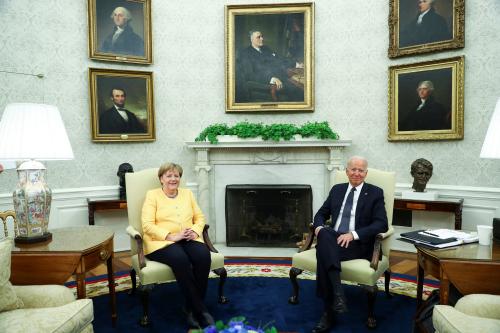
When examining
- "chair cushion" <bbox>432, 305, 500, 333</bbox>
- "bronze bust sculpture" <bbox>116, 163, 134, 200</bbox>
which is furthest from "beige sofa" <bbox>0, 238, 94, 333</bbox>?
"bronze bust sculpture" <bbox>116, 163, 134, 200</bbox>

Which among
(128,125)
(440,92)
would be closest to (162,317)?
(128,125)

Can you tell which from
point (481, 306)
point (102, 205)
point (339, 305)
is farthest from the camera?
point (102, 205)

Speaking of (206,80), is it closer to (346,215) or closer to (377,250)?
(346,215)

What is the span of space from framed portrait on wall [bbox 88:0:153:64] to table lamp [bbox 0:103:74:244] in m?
2.82

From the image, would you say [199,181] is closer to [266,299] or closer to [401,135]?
[266,299]

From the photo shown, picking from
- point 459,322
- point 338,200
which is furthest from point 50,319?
point 338,200

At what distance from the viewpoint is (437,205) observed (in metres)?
4.57

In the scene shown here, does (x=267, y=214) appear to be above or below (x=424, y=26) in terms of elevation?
below

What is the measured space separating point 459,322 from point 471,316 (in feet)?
0.49

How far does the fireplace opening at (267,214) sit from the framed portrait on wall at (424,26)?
2440 millimetres

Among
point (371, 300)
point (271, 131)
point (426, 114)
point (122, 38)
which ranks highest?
point (122, 38)

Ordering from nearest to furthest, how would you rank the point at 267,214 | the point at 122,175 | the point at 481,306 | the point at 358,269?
the point at 481,306 < the point at 358,269 < the point at 122,175 < the point at 267,214

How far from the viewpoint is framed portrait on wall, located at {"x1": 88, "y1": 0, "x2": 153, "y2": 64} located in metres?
5.14

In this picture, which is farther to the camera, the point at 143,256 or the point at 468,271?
the point at 143,256
